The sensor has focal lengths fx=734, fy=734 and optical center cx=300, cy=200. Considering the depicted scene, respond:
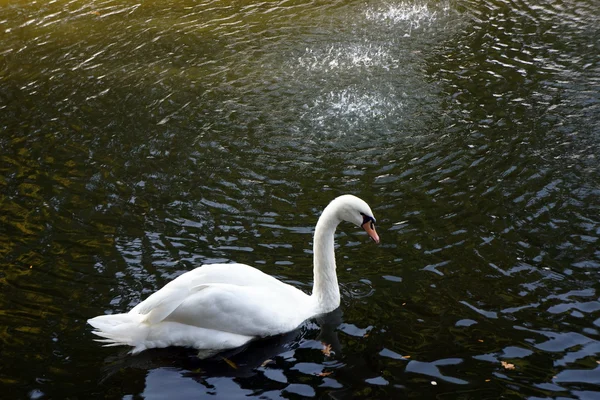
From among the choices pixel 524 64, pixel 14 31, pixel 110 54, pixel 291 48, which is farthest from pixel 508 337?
pixel 14 31

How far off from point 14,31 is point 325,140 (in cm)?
903

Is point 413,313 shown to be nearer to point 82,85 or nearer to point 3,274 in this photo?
point 3,274

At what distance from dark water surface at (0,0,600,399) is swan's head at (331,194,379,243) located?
622 millimetres

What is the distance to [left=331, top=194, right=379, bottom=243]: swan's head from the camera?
21.6 ft

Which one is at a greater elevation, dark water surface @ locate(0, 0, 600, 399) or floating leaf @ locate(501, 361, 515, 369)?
dark water surface @ locate(0, 0, 600, 399)

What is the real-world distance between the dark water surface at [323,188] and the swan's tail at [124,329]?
4.9 inches

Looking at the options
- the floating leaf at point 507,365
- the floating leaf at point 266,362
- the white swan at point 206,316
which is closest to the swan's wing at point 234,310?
the white swan at point 206,316

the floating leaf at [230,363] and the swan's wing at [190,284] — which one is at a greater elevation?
the swan's wing at [190,284]

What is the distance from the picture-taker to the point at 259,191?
8.78 meters

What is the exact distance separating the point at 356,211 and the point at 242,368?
173 centimetres

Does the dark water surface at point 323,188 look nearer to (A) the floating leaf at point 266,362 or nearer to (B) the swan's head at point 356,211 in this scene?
(A) the floating leaf at point 266,362

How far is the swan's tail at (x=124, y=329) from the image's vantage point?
6113 mm

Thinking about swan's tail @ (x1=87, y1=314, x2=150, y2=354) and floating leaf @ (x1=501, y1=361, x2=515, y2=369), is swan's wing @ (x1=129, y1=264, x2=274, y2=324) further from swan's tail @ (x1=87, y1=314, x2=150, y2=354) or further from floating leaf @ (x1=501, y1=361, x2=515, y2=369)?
floating leaf @ (x1=501, y1=361, x2=515, y2=369)

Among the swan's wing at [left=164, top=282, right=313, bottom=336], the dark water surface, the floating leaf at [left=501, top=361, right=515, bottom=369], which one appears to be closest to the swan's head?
the dark water surface
